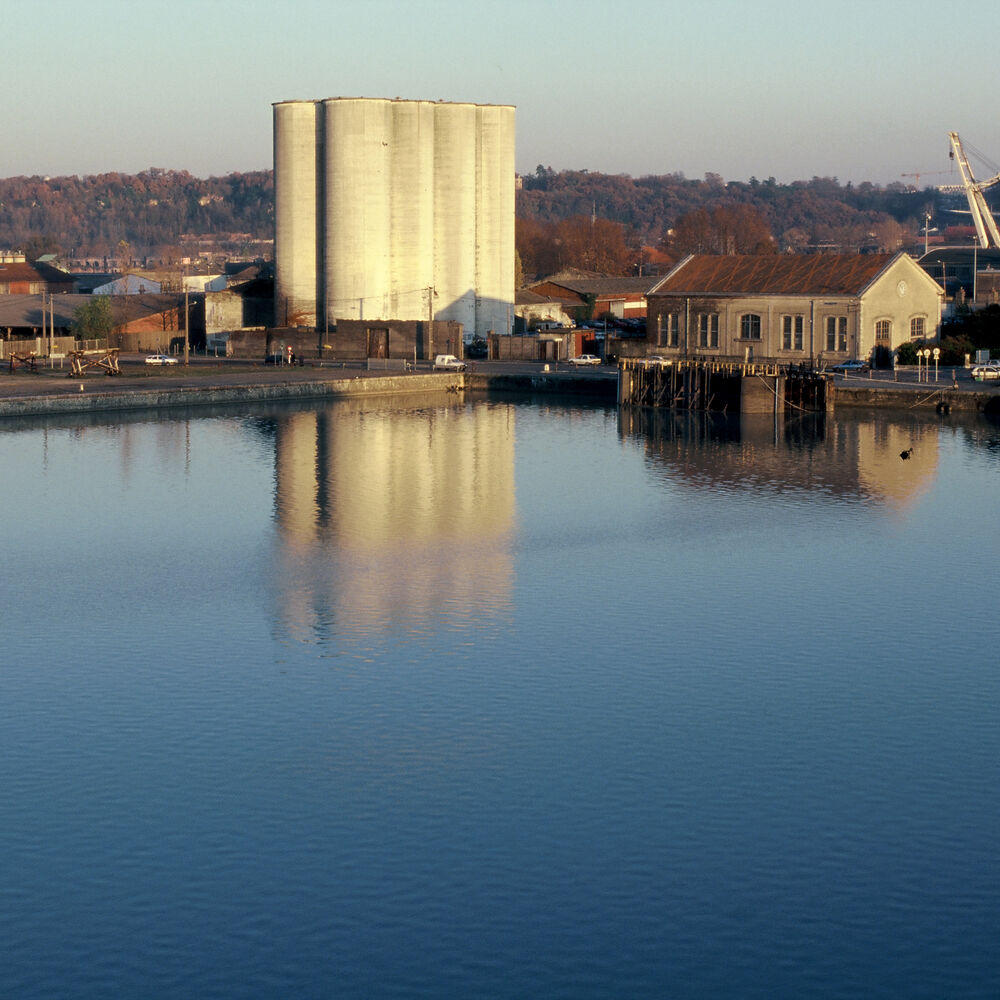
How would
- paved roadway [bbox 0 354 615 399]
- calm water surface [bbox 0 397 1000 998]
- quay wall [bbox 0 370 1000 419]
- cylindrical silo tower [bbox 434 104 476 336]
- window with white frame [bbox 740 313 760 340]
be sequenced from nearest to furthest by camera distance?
calm water surface [bbox 0 397 1000 998] < quay wall [bbox 0 370 1000 419] < paved roadway [bbox 0 354 615 399] < window with white frame [bbox 740 313 760 340] < cylindrical silo tower [bbox 434 104 476 336]

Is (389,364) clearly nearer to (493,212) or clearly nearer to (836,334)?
(493,212)

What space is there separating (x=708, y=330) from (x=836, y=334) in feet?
22.5

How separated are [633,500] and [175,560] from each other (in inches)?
552

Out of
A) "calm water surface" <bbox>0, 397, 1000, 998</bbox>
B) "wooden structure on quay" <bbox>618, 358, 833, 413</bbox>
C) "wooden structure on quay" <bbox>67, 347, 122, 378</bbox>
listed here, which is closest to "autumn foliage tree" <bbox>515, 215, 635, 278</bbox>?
"wooden structure on quay" <bbox>67, 347, 122, 378</bbox>

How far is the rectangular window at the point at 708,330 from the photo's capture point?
244 feet

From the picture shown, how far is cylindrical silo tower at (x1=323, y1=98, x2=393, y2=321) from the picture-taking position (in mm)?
81938

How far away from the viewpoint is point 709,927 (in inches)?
640

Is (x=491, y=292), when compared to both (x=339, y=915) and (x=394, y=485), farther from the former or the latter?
(x=339, y=915)

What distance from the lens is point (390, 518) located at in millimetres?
39312

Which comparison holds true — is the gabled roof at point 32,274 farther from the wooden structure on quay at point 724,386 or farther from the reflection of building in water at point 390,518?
the wooden structure on quay at point 724,386

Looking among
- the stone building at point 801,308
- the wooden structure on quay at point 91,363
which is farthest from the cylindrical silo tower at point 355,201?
the stone building at point 801,308

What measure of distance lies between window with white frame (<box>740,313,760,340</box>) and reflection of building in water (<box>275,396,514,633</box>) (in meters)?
16.3

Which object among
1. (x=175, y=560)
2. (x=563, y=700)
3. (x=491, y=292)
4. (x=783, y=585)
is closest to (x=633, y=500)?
(x=783, y=585)

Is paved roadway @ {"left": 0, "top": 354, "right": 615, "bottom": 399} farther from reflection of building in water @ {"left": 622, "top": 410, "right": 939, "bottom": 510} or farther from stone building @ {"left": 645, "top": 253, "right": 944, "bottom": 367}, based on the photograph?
reflection of building in water @ {"left": 622, "top": 410, "right": 939, "bottom": 510}
